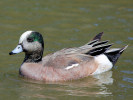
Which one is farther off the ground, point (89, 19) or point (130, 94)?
point (89, 19)

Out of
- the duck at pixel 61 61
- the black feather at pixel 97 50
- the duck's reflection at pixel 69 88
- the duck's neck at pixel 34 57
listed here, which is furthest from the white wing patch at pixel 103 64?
the duck's neck at pixel 34 57

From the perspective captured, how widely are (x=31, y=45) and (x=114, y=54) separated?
2142mm

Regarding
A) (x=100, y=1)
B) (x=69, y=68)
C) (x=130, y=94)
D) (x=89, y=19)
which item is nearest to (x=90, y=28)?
(x=89, y=19)

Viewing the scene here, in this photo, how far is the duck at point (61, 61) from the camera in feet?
28.7

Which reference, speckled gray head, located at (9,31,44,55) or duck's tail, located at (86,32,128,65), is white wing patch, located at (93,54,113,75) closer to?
duck's tail, located at (86,32,128,65)

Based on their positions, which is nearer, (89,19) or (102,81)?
(102,81)

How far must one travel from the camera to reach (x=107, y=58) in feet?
31.6

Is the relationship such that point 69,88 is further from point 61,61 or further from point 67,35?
point 67,35

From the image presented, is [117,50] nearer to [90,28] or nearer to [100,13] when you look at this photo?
[90,28]

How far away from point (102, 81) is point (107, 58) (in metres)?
0.87

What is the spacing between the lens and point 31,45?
29.0 feet

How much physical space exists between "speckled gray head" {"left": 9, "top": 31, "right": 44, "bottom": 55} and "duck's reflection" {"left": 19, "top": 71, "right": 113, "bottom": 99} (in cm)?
74

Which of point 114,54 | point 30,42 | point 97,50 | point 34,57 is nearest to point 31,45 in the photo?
point 30,42

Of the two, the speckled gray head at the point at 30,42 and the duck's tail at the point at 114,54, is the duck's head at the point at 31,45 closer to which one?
the speckled gray head at the point at 30,42
